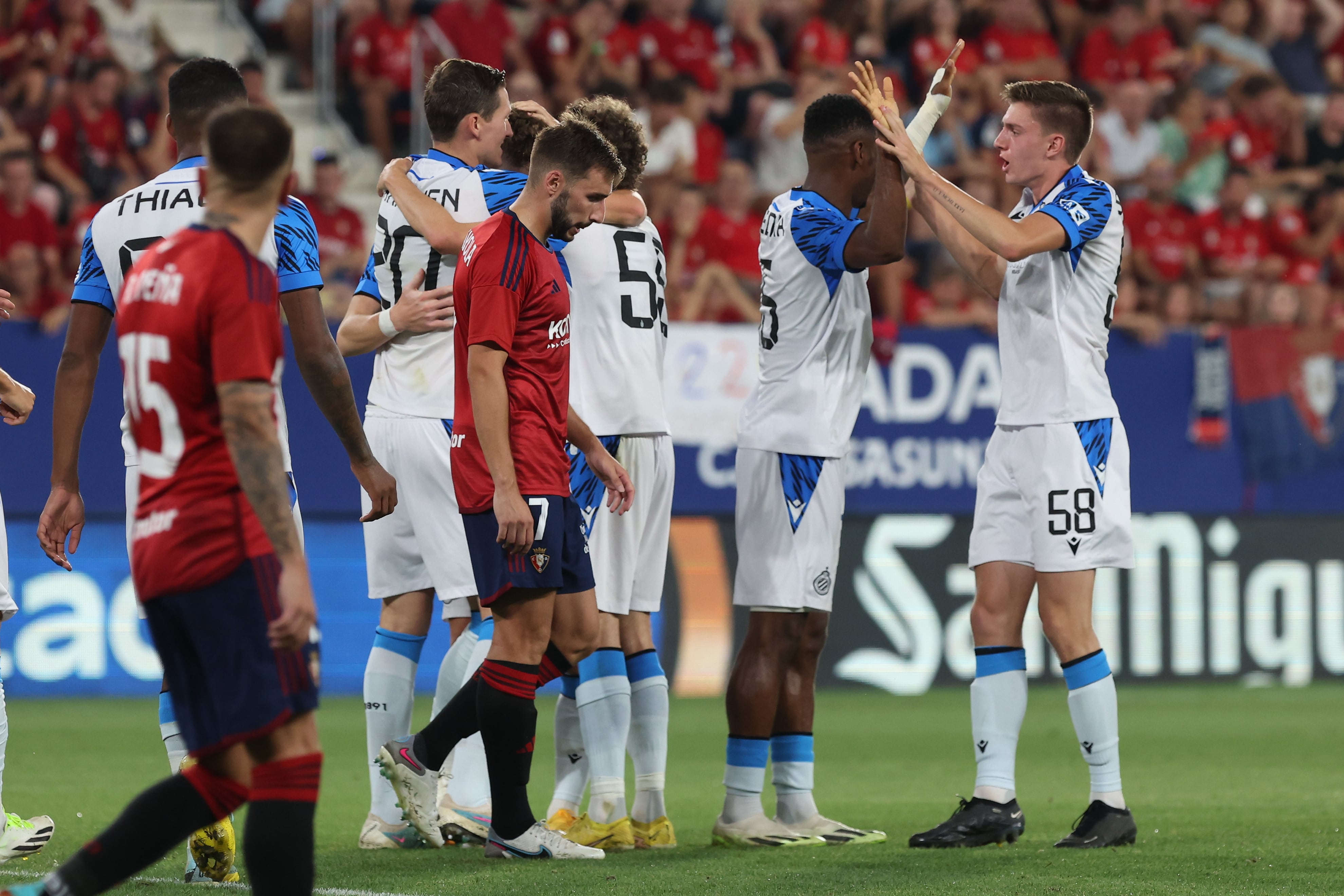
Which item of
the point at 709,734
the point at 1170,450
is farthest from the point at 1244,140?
the point at 709,734

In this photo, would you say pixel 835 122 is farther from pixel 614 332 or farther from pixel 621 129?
pixel 614 332

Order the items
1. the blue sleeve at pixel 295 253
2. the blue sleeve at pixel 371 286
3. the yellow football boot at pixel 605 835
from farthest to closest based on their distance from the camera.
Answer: the blue sleeve at pixel 371 286, the yellow football boot at pixel 605 835, the blue sleeve at pixel 295 253

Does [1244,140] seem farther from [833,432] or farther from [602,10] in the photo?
[833,432]

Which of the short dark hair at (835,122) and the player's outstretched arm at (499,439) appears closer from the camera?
the player's outstretched arm at (499,439)

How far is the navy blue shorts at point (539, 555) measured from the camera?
5316 mm

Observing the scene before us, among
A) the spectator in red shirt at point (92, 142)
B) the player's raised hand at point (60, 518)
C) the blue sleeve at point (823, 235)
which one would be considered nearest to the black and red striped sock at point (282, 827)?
the player's raised hand at point (60, 518)

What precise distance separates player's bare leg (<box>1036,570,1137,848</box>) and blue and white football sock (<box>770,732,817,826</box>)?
3.17 ft

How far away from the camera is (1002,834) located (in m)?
6.10

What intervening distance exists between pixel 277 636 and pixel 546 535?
1699 millimetres

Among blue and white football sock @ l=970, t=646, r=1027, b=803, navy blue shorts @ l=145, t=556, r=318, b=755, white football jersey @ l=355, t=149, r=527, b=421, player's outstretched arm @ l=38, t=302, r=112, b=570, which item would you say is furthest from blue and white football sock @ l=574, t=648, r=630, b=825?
navy blue shorts @ l=145, t=556, r=318, b=755

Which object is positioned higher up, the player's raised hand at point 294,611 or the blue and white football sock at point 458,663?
the player's raised hand at point 294,611

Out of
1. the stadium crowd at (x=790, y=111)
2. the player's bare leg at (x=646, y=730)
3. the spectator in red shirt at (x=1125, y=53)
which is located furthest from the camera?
the spectator in red shirt at (x=1125, y=53)

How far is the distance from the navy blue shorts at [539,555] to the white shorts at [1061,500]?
63.1 inches

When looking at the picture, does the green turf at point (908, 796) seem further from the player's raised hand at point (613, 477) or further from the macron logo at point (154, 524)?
the macron logo at point (154, 524)
